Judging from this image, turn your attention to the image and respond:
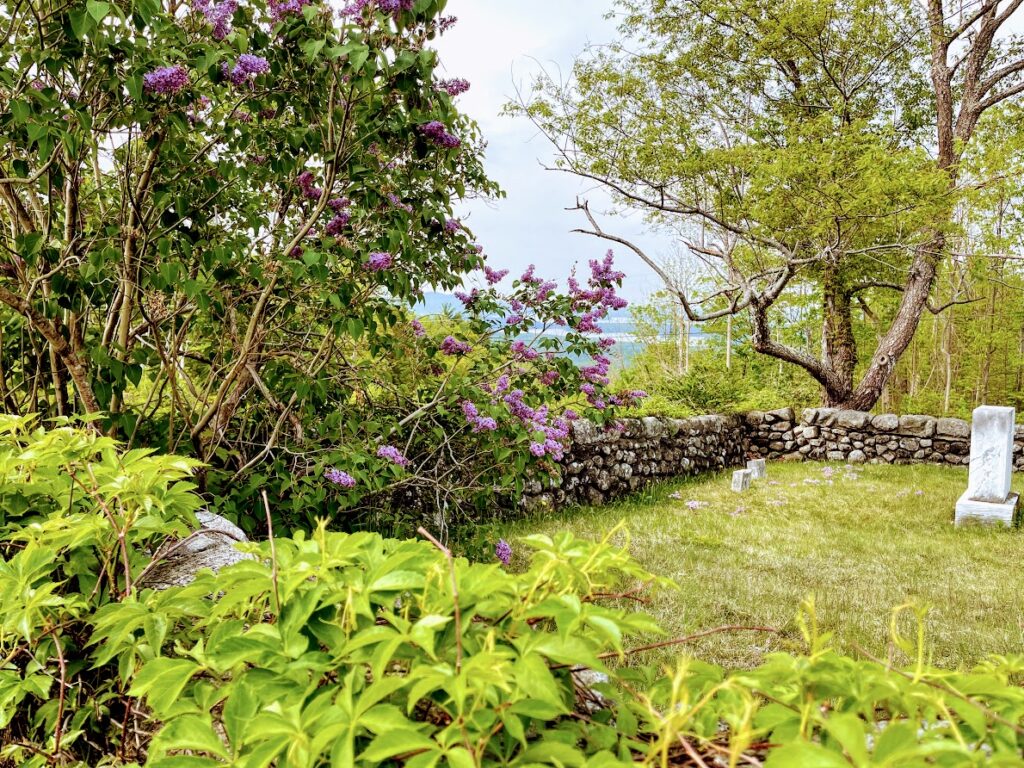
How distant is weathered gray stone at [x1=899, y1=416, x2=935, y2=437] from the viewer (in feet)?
33.9

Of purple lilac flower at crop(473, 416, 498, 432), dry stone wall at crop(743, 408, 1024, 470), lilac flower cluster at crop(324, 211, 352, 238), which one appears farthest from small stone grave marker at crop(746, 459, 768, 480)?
lilac flower cluster at crop(324, 211, 352, 238)

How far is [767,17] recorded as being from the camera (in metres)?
11.1

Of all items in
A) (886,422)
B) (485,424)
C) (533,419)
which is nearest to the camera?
(485,424)

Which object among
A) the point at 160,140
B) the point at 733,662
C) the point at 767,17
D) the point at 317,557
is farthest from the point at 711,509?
the point at 767,17

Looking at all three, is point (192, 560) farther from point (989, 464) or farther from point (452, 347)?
point (989, 464)

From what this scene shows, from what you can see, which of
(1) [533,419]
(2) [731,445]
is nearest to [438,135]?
(1) [533,419]

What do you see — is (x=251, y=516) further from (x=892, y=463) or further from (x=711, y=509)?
(x=892, y=463)

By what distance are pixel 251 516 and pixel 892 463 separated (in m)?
10.6

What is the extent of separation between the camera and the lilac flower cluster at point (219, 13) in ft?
7.97

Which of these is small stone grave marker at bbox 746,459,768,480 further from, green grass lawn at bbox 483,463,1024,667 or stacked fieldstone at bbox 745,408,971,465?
stacked fieldstone at bbox 745,408,971,465

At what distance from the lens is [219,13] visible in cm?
243

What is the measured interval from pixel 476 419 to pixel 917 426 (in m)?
9.68

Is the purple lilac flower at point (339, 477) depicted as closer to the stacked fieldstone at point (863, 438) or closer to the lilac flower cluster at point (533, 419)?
the lilac flower cluster at point (533, 419)

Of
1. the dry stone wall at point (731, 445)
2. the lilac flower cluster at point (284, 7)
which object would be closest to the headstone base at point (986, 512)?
the dry stone wall at point (731, 445)
